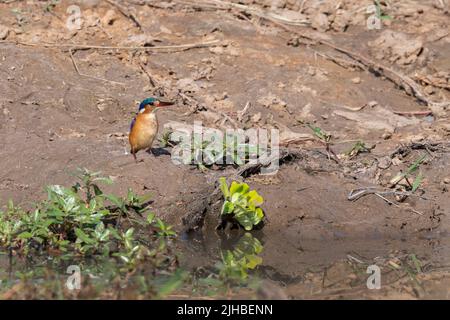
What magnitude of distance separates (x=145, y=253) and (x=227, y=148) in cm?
184

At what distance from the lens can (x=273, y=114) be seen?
8.80 metres

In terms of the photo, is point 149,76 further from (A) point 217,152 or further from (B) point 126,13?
(A) point 217,152

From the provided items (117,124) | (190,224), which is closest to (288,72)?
(117,124)

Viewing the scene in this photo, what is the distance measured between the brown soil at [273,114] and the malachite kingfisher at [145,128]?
8.7 inches

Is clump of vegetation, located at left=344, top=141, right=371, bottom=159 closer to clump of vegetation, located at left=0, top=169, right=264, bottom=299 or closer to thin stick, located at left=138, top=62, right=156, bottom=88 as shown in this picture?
clump of vegetation, located at left=0, top=169, right=264, bottom=299

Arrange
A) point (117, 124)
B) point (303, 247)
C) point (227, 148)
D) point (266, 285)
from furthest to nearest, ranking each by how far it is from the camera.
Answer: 1. point (117, 124)
2. point (227, 148)
3. point (303, 247)
4. point (266, 285)

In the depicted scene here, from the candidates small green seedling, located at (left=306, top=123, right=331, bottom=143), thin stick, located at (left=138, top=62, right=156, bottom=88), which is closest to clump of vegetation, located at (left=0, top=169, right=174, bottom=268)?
small green seedling, located at (left=306, top=123, right=331, bottom=143)

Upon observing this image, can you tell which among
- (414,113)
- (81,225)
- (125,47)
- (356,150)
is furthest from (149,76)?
(81,225)

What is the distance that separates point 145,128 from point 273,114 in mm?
1781

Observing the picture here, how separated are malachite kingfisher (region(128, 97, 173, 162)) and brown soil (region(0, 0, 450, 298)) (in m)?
0.22

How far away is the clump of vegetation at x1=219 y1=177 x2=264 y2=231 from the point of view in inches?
274

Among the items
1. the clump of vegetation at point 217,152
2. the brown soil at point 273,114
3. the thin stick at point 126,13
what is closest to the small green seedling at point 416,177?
the brown soil at point 273,114
